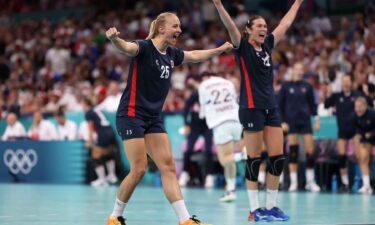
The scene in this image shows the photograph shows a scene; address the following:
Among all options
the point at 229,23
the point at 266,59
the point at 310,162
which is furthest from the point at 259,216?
the point at 310,162

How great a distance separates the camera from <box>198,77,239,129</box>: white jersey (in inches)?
734

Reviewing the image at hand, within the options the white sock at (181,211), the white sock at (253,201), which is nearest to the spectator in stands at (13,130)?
the white sock at (253,201)

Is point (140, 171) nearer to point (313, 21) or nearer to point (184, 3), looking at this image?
point (313, 21)

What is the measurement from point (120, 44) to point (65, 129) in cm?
1450

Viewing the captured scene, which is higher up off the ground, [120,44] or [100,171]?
[120,44]

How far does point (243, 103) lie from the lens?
43.5 feet

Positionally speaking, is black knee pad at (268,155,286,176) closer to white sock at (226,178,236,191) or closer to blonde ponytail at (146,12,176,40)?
blonde ponytail at (146,12,176,40)

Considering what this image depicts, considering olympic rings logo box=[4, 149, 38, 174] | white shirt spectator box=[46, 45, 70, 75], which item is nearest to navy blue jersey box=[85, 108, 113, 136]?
olympic rings logo box=[4, 149, 38, 174]

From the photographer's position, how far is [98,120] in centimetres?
2323

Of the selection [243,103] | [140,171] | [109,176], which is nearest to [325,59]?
[109,176]

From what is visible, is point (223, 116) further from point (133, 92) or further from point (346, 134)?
point (133, 92)

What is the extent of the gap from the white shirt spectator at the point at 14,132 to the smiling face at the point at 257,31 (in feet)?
42.6

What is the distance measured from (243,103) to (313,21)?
45.7ft

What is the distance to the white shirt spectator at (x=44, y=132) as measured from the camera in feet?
81.0
